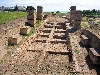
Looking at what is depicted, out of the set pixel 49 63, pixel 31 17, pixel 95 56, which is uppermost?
pixel 31 17

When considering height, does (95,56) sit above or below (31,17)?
below

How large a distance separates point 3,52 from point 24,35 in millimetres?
4592

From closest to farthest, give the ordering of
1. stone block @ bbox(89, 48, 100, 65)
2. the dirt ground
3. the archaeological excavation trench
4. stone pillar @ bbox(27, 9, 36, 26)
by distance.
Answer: the dirt ground, the archaeological excavation trench, stone block @ bbox(89, 48, 100, 65), stone pillar @ bbox(27, 9, 36, 26)

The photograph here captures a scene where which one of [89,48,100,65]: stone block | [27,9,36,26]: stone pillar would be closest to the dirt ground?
[89,48,100,65]: stone block

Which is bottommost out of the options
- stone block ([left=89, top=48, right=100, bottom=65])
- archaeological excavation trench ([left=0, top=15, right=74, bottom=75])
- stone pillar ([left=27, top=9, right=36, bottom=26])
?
archaeological excavation trench ([left=0, top=15, right=74, bottom=75])

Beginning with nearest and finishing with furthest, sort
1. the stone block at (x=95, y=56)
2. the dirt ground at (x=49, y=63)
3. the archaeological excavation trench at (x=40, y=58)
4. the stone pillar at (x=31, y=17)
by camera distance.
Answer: the dirt ground at (x=49, y=63)
the archaeological excavation trench at (x=40, y=58)
the stone block at (x=95, y=56)
the stone pillar at (x=31, y=17)

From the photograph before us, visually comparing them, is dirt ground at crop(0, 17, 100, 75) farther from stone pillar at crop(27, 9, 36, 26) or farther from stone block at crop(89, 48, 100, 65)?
stone pillar at crop(27, 9, 36, 26)

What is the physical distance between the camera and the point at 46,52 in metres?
12.4

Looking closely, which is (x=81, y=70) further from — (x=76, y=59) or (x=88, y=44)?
(x=88, y=44)

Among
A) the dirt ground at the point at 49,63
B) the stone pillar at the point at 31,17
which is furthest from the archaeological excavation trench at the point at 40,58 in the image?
the stone pillar at the point at 31,17

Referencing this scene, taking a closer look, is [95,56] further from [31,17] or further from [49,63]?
[31,17]

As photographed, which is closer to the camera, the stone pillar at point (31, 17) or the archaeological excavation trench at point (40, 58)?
the archaeological excavation trench at point (40, 58)

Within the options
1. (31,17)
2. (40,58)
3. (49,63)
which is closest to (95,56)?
(49,63)

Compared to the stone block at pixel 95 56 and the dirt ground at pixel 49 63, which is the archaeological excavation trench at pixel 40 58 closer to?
the dirt ground at pixel 49 63
